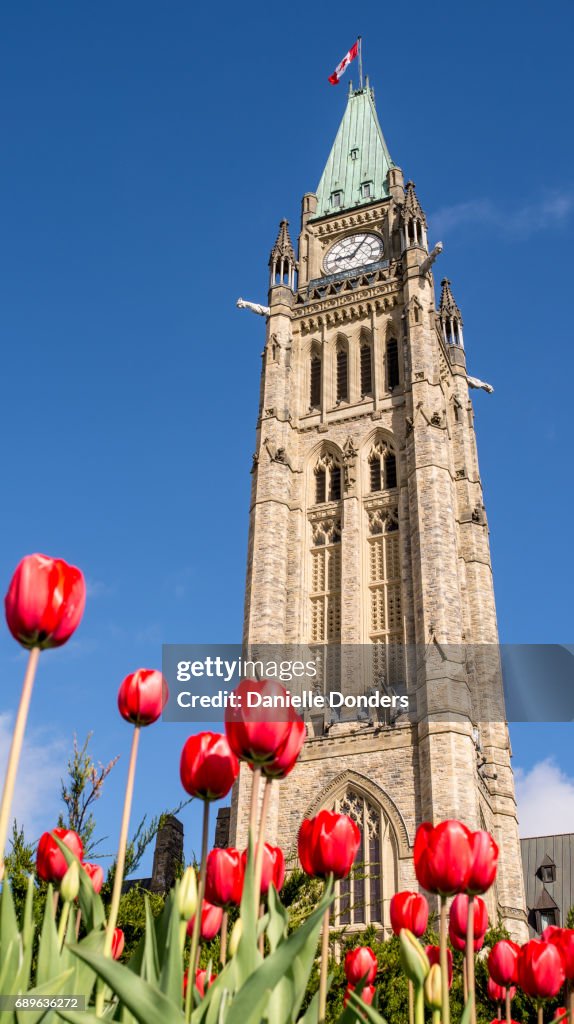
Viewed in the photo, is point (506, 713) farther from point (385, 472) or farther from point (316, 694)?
point (385, 472)

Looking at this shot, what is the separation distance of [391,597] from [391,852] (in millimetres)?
8907

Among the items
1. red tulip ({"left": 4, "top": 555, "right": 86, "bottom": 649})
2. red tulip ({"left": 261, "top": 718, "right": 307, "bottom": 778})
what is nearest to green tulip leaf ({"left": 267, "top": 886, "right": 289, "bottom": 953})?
red tulip ({"left": 261, "top": 718, "right": 307, "bottom": 778})

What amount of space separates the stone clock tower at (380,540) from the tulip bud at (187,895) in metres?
18.3

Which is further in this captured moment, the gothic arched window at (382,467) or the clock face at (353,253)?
the clock face at (353,253)

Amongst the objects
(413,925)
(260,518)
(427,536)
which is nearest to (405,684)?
(427,536)

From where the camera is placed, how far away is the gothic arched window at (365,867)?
24.8 metres

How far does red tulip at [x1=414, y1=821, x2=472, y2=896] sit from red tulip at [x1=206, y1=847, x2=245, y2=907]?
2.65 ft

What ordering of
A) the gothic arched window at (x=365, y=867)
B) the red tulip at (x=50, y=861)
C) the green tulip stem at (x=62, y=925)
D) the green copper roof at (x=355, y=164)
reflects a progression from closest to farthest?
the green tulip stem at (x=62, y=925), the red tulip at (x=50, y=861), the gothic arched window at (x=365, y=867), the green copper roof at (x=355, y=164)

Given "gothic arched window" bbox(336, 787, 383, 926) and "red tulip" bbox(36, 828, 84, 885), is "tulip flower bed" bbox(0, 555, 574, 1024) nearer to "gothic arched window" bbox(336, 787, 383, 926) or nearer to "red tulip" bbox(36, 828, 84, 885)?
"red tulip" bbox(36, 828, 84, 885)

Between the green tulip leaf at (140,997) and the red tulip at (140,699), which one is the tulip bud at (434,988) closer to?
the green tulip leaf at (140,997)

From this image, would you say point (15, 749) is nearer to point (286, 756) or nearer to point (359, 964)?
point (286, 756)

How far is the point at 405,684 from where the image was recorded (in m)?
28.8

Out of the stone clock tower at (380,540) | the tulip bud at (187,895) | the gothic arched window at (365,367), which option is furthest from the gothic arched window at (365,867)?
the tulip bud at (187,895)

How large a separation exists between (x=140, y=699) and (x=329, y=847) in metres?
0.91
